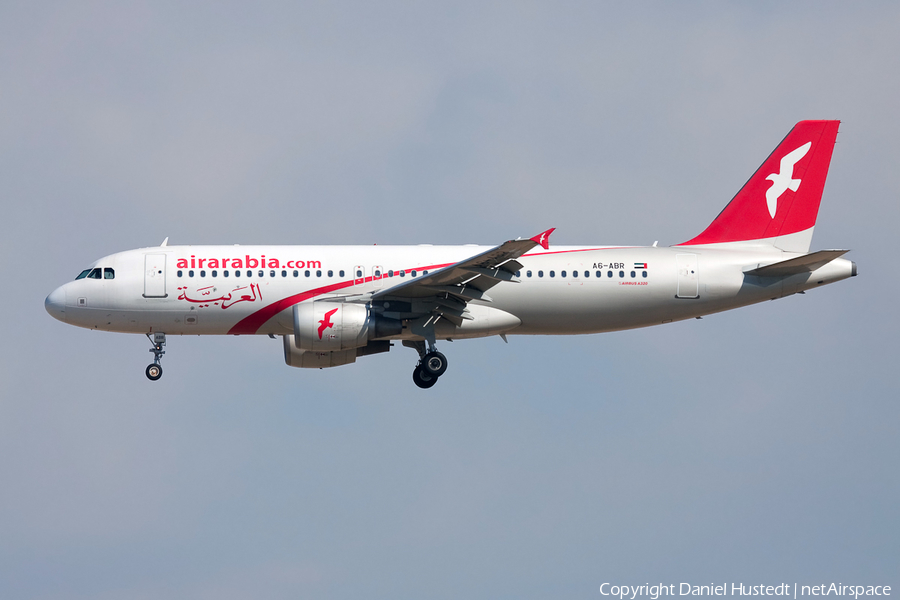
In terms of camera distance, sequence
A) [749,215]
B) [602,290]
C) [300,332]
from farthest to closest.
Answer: [749,215] → [602,290] → [300,332]

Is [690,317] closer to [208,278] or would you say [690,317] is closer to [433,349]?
[433,349]

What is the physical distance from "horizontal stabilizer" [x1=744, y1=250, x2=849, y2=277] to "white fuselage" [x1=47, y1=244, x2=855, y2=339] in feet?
0.81

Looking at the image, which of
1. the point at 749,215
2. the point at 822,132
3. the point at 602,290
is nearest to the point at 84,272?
the point at 602,290

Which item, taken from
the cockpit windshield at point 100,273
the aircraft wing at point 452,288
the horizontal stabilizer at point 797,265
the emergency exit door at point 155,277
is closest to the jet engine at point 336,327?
the aircraft wing at point 452,288

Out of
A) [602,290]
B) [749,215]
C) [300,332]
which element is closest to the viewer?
[300,332]

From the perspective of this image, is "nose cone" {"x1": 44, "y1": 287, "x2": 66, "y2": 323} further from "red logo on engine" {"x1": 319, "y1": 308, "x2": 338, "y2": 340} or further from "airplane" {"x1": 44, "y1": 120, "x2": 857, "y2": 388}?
"red logo on engine" {"x1": 319, "y1": 308, "x2": 338, "y2": 340}

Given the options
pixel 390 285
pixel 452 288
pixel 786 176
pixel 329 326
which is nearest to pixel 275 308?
pixel 329 326

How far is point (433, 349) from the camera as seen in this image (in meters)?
37.1

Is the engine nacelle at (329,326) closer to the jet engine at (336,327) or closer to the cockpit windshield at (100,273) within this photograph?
the jet engine at (336,327)

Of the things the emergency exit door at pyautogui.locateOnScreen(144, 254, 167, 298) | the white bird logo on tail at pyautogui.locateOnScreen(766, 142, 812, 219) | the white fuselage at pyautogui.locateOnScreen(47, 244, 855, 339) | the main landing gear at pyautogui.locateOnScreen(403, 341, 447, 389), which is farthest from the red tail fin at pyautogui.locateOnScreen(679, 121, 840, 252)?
the emergency exit door at pyautogui.locateOnScreen(144, 254, 167, 298)

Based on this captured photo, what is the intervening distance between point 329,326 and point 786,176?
1777 cm

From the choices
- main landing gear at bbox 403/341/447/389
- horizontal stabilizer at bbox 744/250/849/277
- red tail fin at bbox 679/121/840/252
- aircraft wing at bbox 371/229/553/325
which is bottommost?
main landing gear at bbox 403/341/447/389

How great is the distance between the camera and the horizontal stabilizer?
119ft

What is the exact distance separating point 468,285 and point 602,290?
4.77 m
